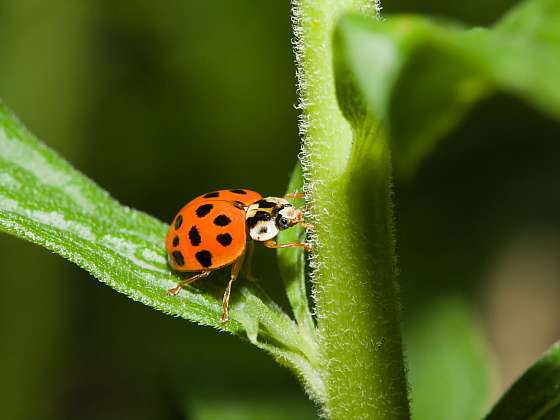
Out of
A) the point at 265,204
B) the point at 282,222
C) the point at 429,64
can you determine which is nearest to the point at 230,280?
the point at 282,222

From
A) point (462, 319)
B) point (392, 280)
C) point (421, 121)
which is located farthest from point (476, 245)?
point (421, 121)

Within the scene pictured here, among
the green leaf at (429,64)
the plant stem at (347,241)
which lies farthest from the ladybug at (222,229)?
the green leaf at (429,64)

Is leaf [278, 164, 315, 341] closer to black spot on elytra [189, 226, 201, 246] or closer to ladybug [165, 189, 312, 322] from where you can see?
ladybug [165, 189, 312, 322]

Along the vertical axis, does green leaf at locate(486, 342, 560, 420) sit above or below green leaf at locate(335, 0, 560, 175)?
below

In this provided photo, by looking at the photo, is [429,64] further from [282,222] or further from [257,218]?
[257,218]

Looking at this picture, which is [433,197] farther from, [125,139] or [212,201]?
[212,201]

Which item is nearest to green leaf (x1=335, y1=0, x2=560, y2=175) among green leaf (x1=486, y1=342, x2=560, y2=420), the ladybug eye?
green leaf (x1=486, y1=342, x2=560, y2=420)
